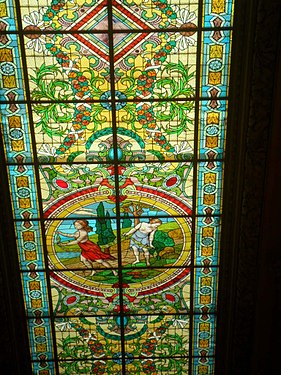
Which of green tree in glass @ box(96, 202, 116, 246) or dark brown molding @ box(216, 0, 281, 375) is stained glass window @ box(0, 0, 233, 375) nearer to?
green tree in glass @ box(96, 202, 116, 246)

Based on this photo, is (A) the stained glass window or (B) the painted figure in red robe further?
(B) the painted figure in red robe

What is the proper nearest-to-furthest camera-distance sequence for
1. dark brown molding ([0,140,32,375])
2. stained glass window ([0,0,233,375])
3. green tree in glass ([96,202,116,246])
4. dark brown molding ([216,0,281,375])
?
dark brown molding ([216,0,281,375])
stained glass window ([0,0,233,375])
dark brown molding ([0,140,32,375])
green tree in glass ([96,202,116,246])

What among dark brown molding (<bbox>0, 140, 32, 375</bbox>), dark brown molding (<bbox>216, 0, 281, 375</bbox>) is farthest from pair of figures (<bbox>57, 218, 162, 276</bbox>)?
dark brown molding (<bbox>216, 0, 281, 375</bbox>)

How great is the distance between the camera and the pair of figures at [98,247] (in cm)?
641

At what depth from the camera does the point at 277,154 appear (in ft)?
19.2

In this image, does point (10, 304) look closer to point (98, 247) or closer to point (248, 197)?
point (98, 247)

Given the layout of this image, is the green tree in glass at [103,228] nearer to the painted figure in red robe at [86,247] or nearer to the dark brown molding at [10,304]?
the painted figure in red robe at [86,247]

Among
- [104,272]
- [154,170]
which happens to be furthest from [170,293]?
[154,170]

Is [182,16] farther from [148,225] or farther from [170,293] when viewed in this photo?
[170,293]

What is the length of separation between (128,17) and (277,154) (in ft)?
5.52

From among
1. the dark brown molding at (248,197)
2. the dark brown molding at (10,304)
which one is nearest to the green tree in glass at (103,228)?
the dark brown molding at (10,304)

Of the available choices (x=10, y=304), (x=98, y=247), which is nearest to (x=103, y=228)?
(x=98, y=247)

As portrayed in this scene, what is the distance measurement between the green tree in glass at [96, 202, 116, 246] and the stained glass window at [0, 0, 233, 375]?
14 mm

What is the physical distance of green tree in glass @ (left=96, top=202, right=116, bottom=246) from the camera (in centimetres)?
636
